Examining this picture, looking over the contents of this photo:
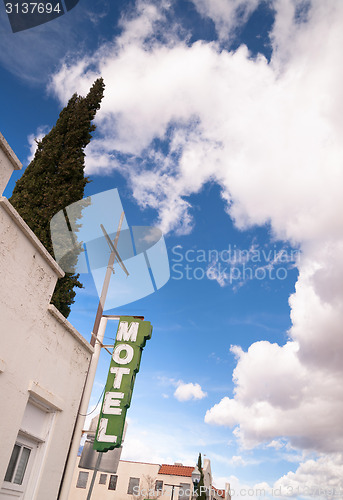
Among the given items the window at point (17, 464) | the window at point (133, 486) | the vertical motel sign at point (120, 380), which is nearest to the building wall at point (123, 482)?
the window at point (133, 486)

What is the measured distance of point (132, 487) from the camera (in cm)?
4741

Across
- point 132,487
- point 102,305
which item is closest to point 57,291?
point 102,305

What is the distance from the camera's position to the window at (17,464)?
7148mm

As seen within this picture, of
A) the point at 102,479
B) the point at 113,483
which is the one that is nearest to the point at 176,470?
the point at 113,483

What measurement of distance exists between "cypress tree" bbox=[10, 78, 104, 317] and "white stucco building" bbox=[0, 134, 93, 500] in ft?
11.0

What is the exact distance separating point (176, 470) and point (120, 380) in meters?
46.1

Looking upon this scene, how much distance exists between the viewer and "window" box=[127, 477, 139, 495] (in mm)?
46569

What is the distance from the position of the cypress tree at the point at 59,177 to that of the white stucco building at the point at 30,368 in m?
3.35

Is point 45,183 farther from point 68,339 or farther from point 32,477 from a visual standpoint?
point 32,477

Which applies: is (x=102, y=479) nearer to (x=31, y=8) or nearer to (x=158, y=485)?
(x=158, y=485)

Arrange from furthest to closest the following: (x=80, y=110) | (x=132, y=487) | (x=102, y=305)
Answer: (x=132, y=487) → (x=80, y=110) → (x=102, y=305)

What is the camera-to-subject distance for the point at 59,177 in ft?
43.1

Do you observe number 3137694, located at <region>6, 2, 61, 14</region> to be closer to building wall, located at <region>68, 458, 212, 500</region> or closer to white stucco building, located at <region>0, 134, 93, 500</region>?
white stucco building, located at <region>0, 134, 93, 500</region>

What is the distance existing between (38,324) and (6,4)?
32.2 ft
